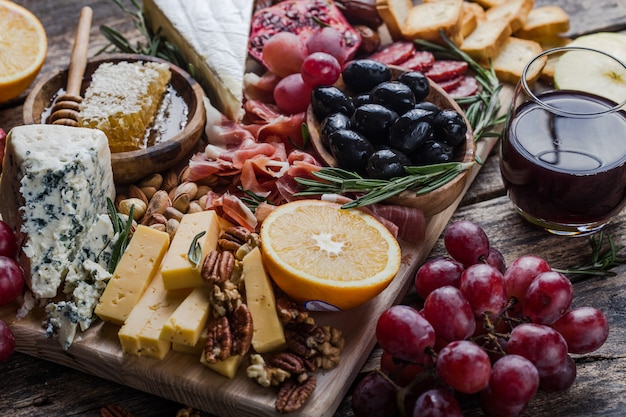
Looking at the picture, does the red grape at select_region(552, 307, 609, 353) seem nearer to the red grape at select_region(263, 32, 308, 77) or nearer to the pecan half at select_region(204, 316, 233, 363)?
the pecan half at select_region(204, 316, 233, 363)

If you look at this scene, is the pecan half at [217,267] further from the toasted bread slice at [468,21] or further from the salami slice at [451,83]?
the toasted bread slice at [468,21]

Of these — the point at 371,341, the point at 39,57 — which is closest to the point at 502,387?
the point at 371,341

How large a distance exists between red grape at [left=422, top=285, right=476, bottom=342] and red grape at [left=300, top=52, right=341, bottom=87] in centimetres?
81

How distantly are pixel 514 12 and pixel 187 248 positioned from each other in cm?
144

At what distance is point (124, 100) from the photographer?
199 centimetres

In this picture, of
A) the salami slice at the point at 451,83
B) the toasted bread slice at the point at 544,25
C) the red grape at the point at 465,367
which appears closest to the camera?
the red grape at the point at 465,367

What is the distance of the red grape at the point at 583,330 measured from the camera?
149 centimetres

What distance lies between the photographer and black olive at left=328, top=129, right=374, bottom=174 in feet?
5.96

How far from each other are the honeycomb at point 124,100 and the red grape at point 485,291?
98cm

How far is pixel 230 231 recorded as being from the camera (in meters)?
1.75

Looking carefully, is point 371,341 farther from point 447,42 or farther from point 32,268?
point 447,42

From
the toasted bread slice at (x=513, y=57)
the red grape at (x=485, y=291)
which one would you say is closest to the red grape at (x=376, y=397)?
the red grape at (x=485, y=291)

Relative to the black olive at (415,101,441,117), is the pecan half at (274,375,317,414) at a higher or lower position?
lower

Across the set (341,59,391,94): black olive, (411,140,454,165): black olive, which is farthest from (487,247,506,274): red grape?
(341,59,391,94): black olive
